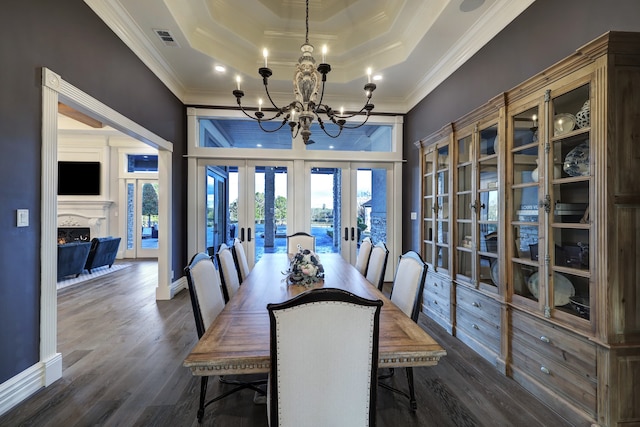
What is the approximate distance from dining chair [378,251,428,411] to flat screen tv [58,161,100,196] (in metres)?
8.41

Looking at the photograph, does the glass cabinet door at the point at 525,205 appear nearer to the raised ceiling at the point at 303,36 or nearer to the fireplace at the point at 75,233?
the raised ceiling at the point at 303,36

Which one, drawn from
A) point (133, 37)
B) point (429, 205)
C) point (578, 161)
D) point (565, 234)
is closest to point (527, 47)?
point (578, 161)

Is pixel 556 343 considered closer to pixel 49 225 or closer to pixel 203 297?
pixel 203 297

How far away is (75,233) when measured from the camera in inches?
285

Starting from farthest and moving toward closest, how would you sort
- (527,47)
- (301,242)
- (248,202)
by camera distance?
(248,202)
(301,242)
(527,47)

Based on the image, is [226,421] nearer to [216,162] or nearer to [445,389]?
[445,389]

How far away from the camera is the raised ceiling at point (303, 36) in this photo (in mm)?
2834

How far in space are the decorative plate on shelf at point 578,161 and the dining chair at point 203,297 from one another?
2.52 m

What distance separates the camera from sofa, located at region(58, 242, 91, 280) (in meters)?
4.98

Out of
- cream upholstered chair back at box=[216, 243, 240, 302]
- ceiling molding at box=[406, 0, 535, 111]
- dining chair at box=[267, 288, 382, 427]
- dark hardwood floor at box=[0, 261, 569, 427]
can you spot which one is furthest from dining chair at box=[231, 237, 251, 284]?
ceiling molding at box=[406, 0, 535, 111]

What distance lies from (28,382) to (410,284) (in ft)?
9.12

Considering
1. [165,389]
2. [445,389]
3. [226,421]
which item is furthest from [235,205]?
[445,389]

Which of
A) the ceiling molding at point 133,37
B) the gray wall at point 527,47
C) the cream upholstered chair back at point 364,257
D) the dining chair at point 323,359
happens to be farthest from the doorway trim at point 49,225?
the gray wall at point 527,47

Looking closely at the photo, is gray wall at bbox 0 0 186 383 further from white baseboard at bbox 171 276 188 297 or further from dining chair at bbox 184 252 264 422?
white baseboard at bbox 171 276 188 297
